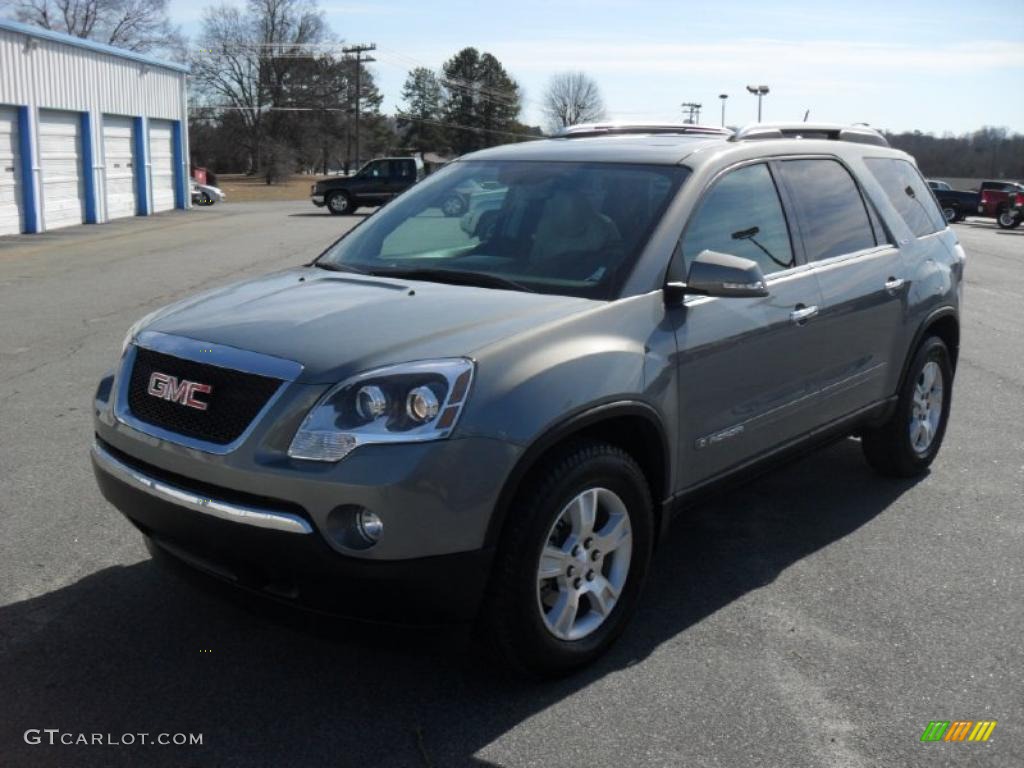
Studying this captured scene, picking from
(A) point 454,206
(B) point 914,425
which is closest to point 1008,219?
(B) point 914,425

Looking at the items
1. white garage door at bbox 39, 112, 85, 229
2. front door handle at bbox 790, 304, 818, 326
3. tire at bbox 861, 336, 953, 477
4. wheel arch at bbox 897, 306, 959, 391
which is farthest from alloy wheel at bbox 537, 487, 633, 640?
white garage door at bbox 39, 112, 85, 229

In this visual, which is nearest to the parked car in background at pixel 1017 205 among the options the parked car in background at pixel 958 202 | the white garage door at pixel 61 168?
the parked car in background at pixel 958 202

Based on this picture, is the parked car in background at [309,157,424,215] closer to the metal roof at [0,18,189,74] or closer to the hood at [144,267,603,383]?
the metal roof at [0,18,189,74]

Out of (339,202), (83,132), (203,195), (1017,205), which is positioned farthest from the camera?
(203,195)

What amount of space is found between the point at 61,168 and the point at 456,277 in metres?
25.0

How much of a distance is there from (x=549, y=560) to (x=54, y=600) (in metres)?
1.98

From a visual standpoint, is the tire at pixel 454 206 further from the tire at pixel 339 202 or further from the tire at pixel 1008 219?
the tire at pixel 1008 219

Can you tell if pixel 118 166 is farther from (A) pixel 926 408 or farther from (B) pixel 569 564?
(B) pixel 569 564

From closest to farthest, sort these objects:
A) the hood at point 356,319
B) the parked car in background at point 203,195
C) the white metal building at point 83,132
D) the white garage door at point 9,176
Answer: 1. the hood at point 356,319
2. the white garage door at point 9,176
3. the white metal building at point 83,132
4. the parked car in background at point 203,195

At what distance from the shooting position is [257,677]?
3.51 meters

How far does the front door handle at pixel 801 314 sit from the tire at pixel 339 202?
3335 cm

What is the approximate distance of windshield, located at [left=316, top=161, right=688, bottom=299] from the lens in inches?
156

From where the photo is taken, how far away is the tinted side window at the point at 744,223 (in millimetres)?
4133

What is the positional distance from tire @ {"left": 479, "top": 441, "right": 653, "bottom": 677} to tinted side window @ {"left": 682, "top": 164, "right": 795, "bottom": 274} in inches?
38.9
